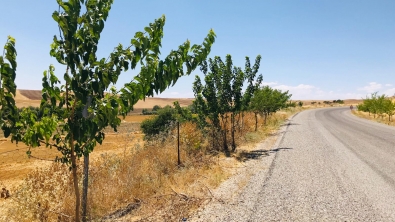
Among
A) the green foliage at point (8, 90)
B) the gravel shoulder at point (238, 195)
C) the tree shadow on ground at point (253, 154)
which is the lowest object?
the gravel shoulder at point (238, 195)

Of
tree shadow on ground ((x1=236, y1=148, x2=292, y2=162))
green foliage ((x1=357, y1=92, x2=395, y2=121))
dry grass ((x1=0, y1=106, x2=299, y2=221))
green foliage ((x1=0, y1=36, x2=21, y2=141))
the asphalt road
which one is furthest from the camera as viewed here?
green foliage ((x1=357, y1=92, x2=395, y2=121))

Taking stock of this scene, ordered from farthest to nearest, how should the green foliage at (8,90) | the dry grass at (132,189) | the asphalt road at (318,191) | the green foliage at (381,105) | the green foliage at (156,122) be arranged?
the green foliage at (381,105) < the green foliage at (156,122) < the dry grass at (132,189) < the asphalt road at (318,191) < the green foliage at (8,90)

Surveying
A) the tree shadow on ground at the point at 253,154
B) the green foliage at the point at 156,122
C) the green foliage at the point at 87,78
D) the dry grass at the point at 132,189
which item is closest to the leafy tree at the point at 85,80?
the green foliage at the point at 87,78

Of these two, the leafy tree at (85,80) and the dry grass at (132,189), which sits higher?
the leafy tree at (85,80)

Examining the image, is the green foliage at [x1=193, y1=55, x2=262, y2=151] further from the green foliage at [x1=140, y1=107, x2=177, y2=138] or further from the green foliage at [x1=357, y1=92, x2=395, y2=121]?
the green foliage at [x1=357, y1=92, x2=395, y2=121]

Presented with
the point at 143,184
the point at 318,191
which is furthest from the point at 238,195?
the point at 143,184

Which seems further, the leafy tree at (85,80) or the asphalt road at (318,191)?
the asphalt road at (318,191)

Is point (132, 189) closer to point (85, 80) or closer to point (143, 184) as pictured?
point (143, 184)

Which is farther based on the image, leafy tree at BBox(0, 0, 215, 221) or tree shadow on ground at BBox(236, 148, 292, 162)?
A: tree shadow on ground at BBox(236, 148, 292, 162)

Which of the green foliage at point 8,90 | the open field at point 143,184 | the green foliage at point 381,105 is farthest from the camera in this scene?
the green foliage at point 381,105

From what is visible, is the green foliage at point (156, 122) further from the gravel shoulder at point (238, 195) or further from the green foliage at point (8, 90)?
the green foliage at point (8, 90)

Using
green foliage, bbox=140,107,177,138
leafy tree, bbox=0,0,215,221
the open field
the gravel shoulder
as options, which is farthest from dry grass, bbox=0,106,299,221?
green foliage, bbox=140,107,177,138

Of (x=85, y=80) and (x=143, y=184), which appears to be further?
(x=143, y=184)

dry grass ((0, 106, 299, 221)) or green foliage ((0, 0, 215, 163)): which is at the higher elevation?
green foliage ((0, 0, 215, 163))
